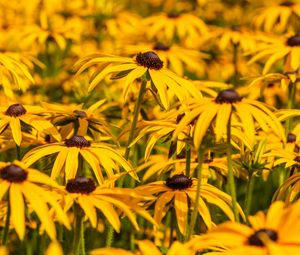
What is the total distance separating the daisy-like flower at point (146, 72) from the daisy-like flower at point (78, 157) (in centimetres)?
33

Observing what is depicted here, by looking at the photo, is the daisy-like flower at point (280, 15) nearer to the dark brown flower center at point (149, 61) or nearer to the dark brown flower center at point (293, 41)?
the dark brown flower center at point (293, 41)

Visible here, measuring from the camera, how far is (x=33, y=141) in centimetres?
427

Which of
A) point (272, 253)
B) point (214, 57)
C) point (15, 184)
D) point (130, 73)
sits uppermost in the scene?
point (214, 57)

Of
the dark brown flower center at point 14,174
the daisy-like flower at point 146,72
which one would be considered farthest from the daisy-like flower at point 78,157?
the dark brown flower center at point 14,174

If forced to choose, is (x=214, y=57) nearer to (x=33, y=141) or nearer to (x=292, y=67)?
(x=292, y=67)

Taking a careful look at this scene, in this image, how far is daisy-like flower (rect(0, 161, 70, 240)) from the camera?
2.73 metres

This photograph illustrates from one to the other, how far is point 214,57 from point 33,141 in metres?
3.87

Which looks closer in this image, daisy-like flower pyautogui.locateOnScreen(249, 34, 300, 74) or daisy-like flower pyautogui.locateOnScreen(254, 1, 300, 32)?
daisy-like flower pyautogui.locateOnScreen(249, 34, 300, 74)

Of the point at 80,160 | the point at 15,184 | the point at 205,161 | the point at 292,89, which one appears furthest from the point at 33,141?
the point at 292,89

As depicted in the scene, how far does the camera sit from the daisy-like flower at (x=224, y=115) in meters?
3.15

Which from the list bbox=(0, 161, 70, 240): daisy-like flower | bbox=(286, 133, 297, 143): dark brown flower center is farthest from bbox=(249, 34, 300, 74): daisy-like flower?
bbox=(0, 161, 70, 240): daisy-like flower

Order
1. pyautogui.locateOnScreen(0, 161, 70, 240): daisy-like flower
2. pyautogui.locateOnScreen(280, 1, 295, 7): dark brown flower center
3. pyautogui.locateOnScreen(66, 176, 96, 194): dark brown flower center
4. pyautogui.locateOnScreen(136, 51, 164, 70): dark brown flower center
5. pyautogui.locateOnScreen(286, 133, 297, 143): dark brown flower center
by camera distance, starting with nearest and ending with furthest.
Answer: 1. pyautogui.locateOnScreen(0, 161, 70, 240): daisy-like flower
2. pyautogui.locateOnScreen(66, 176, 96, 194): dark brown flower center
3. pyautogui.locateOnScreen(136, 51, 164, 70): dark brown flower center
4. pyautogui.locateOnScreen(286, 133, 297, 143): dark brown flower center
5. pyautogui.locateOnScreen(280, 1, 295, 7): dark brown flower center

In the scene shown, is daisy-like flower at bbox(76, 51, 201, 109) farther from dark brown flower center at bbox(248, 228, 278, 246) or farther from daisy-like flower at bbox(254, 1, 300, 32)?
daisy-like flower at bbox(254, 1, 300, 32)

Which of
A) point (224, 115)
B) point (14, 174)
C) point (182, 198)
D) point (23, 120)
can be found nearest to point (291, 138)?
point (182, 198)
